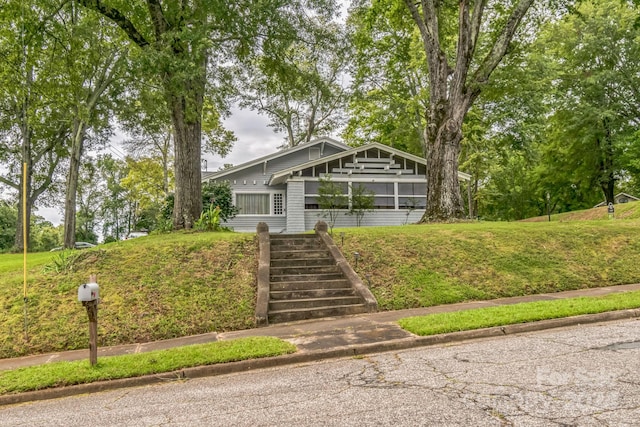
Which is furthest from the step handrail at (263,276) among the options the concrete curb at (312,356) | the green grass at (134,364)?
the concrete curb at (312,356)

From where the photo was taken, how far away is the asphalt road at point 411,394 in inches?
135

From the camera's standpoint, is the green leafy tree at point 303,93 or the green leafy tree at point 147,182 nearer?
the green leafy tree at point 303,93

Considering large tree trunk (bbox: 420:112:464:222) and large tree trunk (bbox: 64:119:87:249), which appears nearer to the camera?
large tree trunk (bbox: 420:112:464:222)

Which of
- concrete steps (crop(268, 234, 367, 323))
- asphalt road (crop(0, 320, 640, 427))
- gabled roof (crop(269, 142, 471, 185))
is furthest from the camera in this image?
gabled roof (crop(269, 142, 471, 185))

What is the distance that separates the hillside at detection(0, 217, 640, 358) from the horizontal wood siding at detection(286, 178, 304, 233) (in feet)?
27.5

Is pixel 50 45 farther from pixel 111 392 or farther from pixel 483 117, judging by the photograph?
pixel 483 117

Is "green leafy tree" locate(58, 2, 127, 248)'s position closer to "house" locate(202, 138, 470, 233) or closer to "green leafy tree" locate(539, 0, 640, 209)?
"house" locate(202, 138, 470, 233)

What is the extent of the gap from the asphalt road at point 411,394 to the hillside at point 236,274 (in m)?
2.82

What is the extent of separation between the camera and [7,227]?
4794 cm

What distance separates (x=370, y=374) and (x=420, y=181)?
17.4m

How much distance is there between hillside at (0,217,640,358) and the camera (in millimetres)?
7516

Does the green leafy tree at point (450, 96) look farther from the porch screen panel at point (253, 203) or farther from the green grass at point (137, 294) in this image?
the porch screen panel at point (253, 203)

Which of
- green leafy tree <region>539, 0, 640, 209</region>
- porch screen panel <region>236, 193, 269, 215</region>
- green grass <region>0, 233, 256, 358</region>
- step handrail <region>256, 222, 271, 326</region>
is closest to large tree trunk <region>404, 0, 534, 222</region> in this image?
step handrail <region>256, 222, 271, 326</region>

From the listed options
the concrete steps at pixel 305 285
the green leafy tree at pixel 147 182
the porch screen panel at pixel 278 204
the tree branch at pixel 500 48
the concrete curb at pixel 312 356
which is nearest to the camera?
the concrete curb at pixel 312 356
